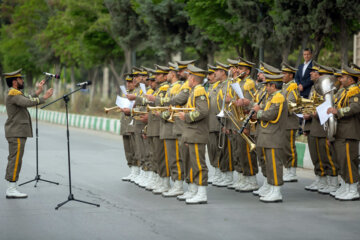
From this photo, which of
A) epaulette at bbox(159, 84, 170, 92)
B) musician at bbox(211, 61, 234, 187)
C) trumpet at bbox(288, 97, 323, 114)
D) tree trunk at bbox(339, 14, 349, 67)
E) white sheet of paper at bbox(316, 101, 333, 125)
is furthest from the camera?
tree trunk at bbox(339, 14, 349, 67)

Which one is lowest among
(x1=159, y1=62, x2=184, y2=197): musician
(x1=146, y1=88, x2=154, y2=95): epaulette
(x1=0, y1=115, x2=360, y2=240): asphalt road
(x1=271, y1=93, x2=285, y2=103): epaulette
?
(x1=0, y1=115, x2=360, y2=240): asphalt road

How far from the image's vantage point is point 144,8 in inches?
1117

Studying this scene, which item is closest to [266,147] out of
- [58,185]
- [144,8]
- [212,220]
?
[212,220]

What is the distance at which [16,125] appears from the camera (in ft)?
37.9

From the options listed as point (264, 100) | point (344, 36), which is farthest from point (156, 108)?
point (344, 36)

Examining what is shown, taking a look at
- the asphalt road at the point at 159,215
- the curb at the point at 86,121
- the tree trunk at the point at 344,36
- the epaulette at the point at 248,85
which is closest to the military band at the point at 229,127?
the epaulette at the point at 248,85

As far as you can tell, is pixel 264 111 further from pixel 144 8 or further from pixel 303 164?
pixel 144 8

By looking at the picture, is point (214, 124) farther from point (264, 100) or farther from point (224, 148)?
point (264, 100)

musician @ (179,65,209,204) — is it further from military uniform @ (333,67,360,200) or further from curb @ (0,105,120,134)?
curb @ (0,105,120,134)

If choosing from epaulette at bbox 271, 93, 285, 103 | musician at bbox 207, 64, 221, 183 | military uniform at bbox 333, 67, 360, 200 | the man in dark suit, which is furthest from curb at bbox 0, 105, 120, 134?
epaulette at bbox 271, 93, 285, 103

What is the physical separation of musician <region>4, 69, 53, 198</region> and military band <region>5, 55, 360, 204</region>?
0.05 ft

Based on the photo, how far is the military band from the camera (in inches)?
435

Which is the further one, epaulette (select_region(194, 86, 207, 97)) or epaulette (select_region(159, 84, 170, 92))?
epaulette (select_region(159, 84, 170, 92))

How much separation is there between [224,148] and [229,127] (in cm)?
61
